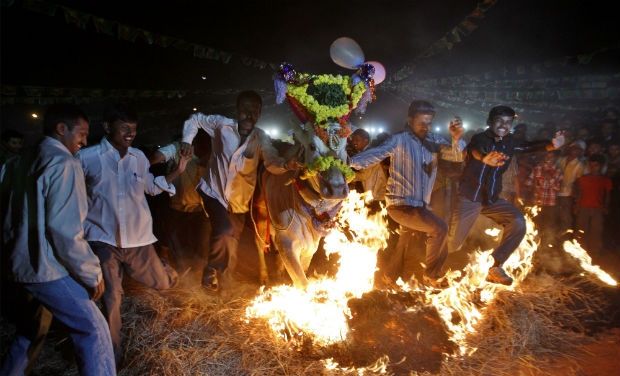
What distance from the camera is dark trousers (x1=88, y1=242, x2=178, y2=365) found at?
3496mm

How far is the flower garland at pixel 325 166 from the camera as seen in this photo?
3.57 metres

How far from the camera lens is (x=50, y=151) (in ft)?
8.89

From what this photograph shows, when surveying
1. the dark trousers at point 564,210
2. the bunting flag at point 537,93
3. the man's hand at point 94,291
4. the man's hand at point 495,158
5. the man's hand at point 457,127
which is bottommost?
the man's hand at point 94,291

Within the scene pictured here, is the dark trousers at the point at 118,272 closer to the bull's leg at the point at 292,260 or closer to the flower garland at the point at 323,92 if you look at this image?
the bull's leg at the point at 292,260

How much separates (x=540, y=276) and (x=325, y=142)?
406 cm

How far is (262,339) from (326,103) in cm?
254

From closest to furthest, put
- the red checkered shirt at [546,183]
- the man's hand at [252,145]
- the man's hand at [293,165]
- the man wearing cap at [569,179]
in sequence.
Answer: the man's hand at [293,165] → the man's hand at [252,145] → the red checkered shirt at [546,183] → the man wearing cap at [569,179]

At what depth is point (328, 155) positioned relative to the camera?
3732 mm

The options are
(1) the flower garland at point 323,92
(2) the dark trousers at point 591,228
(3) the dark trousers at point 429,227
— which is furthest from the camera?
(2) the dark trousers at point 591,228

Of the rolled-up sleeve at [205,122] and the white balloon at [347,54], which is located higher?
the white balloon at [347,54]

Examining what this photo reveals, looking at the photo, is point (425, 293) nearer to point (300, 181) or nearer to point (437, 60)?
point (300, 181)

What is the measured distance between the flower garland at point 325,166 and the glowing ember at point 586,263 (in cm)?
466

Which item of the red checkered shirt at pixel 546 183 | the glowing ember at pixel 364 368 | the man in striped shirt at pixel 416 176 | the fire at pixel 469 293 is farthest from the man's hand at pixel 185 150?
the red checkered shirt at pixel 546 183

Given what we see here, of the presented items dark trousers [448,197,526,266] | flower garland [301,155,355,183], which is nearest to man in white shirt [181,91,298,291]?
flower garland [301,155,355,183]
